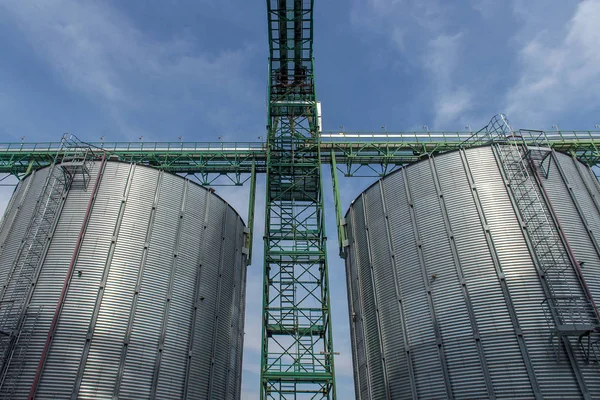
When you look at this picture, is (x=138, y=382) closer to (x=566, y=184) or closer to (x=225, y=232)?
(x=225, y=232)

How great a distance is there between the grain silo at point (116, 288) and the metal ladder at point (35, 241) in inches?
2.7

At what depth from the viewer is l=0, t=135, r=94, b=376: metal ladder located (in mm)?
21172

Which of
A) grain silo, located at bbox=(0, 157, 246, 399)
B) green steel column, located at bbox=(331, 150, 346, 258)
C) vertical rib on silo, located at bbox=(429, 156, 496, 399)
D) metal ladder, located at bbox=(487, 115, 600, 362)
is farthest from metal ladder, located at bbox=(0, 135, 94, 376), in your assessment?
metal ladder, located at bbox=(487, 115, 600, 362)

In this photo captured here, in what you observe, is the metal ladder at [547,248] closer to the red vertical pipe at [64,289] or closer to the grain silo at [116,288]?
the grain silo at [116,288]

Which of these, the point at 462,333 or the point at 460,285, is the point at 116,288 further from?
the point at 460,285

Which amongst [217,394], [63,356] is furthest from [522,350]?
[63,356]

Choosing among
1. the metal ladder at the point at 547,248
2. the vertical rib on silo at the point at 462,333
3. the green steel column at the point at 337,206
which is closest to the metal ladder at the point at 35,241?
the green steel column at the point at 337,206

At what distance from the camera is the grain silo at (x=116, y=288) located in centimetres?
2070

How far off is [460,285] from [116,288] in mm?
18176

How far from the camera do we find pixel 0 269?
79.0 feet

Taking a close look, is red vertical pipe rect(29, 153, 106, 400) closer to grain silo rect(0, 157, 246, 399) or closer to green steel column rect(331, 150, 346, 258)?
grain silo rect(0, 157, 246, 399)

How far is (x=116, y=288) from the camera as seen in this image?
22844 millimetres

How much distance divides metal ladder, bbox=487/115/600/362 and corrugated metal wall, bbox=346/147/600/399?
0.45 metres

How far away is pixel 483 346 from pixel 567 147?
2624cm
